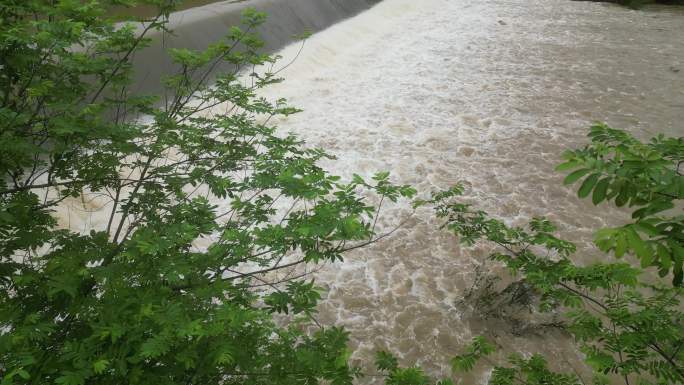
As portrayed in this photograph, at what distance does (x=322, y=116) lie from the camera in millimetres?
8531

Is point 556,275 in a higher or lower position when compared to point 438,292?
higher

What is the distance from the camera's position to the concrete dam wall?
7.67 metres

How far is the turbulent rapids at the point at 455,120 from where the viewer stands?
4.59 meters

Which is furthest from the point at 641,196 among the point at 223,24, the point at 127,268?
the point at 223,24

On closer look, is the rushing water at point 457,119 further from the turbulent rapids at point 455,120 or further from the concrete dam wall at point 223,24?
the concrete dam wall at point 223,24

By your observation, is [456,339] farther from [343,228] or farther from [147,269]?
[147,269]

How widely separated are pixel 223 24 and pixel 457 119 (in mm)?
6092

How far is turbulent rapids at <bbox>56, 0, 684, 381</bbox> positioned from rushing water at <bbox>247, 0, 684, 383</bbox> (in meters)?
0.02

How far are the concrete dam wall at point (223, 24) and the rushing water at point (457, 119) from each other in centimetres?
71

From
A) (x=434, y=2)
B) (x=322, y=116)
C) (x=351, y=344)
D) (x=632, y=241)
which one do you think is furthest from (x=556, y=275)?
(x=434, y=2)

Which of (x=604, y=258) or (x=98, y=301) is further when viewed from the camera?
(x=604, y=258)

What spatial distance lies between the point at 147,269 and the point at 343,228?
97cm

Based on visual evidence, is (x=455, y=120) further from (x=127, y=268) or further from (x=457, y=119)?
(x=127, y=268)

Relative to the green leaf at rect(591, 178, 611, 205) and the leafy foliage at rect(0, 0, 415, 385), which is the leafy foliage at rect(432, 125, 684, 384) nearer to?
the green leaf at rect(591, 178, 611, 205)
